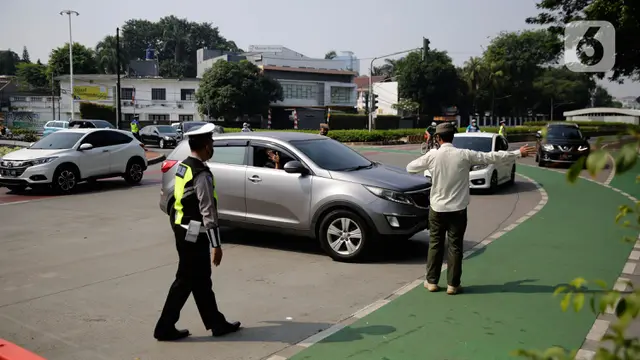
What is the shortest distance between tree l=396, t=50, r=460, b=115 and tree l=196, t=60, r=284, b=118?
19.1m

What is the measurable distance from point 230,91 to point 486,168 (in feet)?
150

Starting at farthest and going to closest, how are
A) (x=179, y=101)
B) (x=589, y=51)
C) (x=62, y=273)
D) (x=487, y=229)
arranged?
1. (x=179, y=101)
2. (x=589, y=51)
3. (x=487, y=229)
4. (x=62, y=273)

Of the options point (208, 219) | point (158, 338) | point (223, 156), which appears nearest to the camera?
point (208, 219)

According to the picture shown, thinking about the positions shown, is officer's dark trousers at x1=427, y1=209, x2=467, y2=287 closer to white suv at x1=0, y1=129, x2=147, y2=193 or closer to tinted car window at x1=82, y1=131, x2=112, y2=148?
white suv at x1=0, y1=129, x2=147, y2=193

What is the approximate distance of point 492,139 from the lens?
16.4m

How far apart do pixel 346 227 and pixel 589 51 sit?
72.0 ft

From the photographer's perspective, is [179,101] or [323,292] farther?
[179,101]

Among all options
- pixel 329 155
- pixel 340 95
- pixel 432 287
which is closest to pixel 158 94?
pixel 340 95

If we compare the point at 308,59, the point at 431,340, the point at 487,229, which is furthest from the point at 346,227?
the point at 308,59

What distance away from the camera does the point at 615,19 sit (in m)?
21.6

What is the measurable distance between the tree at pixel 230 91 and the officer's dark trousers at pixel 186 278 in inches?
2137

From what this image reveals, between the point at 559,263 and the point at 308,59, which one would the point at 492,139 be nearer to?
the point at 559,263

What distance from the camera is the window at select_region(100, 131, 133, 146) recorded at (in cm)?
1628

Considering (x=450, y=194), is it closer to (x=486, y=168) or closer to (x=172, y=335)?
(x=172, y=335)
